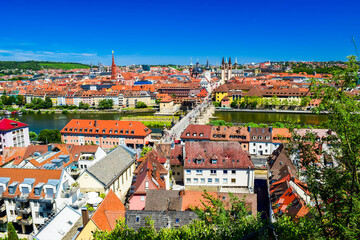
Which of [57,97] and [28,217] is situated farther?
[57,97]

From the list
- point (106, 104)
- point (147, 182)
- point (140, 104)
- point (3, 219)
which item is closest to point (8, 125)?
point (3, 219)

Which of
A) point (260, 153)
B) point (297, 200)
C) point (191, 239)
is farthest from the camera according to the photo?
point (260, 153)

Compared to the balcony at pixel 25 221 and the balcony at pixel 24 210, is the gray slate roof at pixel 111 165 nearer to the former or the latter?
the balcony at pixel 24 210

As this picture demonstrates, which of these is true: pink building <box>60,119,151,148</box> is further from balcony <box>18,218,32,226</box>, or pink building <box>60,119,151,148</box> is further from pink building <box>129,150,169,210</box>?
balcony <box>18,218,32,226</box>

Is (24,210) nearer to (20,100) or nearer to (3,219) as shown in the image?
(3,219)

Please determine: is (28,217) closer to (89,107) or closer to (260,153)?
(260,153)

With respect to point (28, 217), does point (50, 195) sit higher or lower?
higher

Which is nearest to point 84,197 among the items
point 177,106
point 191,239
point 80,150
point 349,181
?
point 80,150
